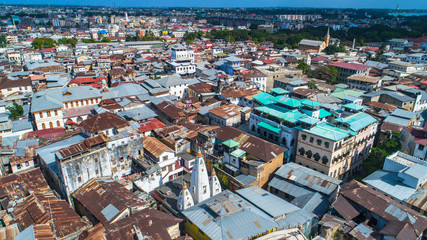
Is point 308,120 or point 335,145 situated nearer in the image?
point 335,145

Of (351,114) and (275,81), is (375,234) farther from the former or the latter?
(275,81)

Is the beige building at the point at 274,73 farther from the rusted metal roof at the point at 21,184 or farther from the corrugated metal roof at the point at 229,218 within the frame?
the rusted metal roof at the point at 21,184

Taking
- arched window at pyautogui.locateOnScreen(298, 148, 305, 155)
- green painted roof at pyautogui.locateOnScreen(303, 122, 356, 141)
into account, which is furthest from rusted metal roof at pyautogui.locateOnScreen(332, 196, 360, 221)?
arched window at pyautogui.locateOnScreen(298, 148, 305, 155)

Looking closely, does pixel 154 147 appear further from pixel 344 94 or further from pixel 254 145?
pixel 344 94

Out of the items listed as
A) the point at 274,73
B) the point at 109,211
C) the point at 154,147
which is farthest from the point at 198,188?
the point at 274,73

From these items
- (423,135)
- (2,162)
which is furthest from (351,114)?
(2,162)

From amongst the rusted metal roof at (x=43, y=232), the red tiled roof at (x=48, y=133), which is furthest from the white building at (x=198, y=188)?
the red tiled roof at (x=48, y=133)
